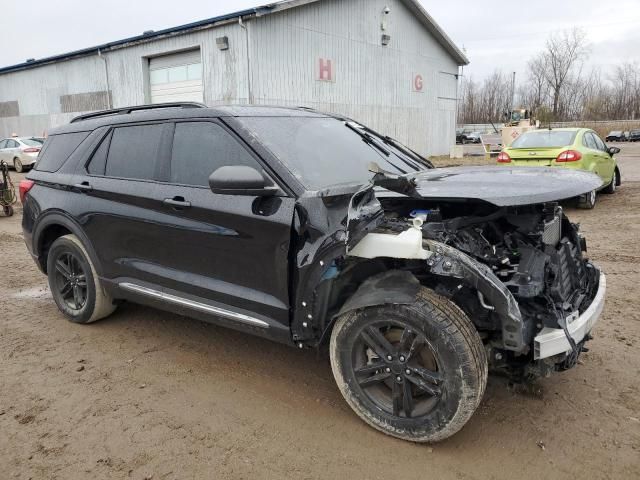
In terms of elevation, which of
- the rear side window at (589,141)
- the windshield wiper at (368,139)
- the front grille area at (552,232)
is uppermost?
the windshield wiper at (368,139)

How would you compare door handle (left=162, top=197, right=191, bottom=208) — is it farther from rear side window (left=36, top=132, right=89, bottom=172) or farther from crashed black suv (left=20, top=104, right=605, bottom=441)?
rear side window (left=36, top=132, right=89, bottom=172)

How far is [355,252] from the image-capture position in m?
2.82

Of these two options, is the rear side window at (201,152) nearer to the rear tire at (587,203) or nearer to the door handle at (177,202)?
the door handle at (177,202)

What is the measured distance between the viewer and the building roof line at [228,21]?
15773 mm

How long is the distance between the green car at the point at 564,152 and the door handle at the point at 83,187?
7.76m

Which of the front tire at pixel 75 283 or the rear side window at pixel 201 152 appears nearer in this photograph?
the rear side window at pixel 201 152

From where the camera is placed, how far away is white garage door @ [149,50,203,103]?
1738cm

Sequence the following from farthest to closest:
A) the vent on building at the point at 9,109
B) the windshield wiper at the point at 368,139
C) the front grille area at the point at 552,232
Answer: the vent on building at the point at 9,109
the windshield wiper at the point at 368,139
the front grille area at the point at 552,232

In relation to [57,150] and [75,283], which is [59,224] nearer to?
[75,283]

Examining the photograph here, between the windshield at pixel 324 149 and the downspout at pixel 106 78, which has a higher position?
the downspout at pixel 106 78

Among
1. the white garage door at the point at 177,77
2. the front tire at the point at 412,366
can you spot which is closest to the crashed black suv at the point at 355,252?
the front tire at the point at 412,366

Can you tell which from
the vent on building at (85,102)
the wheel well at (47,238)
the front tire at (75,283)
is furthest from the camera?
the vent on building at (85,102)

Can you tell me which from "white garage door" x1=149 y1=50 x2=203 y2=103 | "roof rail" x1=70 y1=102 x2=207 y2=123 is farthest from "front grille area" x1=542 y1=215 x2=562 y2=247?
"white garage door" x1=149 y1=50 x2=203 y2=103

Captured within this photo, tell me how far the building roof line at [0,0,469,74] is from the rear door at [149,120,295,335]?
13307 millimetres
